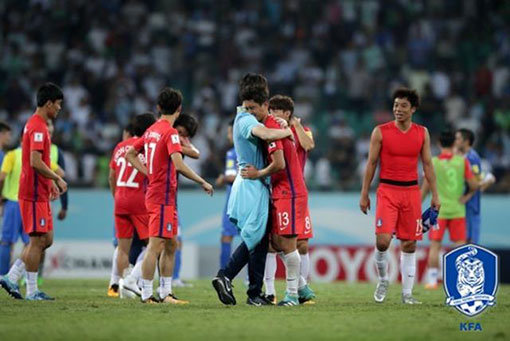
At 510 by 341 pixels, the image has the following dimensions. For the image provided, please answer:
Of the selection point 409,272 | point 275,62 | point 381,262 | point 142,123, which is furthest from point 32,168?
point 275,62

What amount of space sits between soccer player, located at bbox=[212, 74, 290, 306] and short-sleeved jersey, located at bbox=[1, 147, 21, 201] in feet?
20.1

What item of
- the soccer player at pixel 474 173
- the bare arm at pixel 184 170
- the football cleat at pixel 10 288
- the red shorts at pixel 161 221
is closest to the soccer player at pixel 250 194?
the bare arm at pixel 184 170

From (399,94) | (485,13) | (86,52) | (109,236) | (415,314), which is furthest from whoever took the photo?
(485,13)

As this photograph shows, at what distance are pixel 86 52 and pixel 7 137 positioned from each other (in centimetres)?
1048

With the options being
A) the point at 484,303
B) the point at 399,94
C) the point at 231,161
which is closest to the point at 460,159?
the point at 231,161

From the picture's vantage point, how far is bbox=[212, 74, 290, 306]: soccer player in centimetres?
1135

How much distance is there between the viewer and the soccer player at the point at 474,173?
719 inches

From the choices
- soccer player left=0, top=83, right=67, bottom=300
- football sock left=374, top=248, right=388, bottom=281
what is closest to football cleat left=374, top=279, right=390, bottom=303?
football sock left=374, top=248, right=388, bottom=281

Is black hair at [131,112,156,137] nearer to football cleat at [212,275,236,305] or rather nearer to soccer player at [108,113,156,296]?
soccer player at [108,113,156,296]

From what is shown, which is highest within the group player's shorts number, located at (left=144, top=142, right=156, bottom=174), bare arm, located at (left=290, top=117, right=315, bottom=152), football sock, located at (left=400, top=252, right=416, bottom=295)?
bare arm, located at (left=290, top=117, right=315, bottom=152)

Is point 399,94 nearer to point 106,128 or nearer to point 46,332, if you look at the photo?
point 46,332

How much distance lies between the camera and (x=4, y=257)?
1650 cm

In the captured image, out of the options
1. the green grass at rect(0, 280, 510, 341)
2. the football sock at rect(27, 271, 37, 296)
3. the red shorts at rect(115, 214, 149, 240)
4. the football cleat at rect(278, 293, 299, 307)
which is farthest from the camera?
the red shorts at rect(115, 214, 149, 240)

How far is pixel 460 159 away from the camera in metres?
18.2
